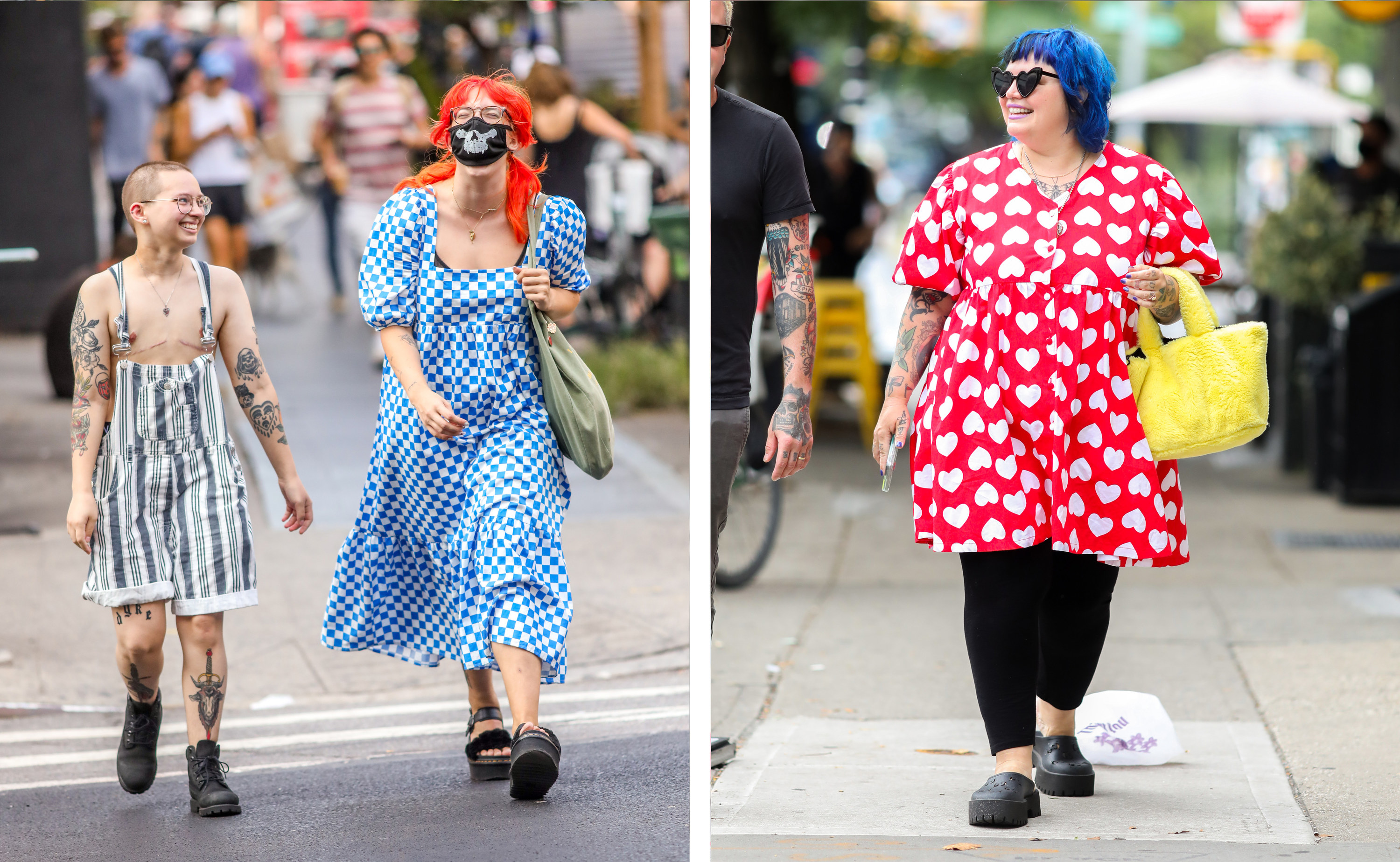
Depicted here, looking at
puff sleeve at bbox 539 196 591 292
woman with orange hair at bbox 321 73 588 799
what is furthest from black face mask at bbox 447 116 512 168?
puff sleeve at bbox 539 196 591 292

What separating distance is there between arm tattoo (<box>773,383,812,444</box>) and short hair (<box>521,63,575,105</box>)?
633 cm

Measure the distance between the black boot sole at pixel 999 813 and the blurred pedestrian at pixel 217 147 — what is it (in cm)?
863

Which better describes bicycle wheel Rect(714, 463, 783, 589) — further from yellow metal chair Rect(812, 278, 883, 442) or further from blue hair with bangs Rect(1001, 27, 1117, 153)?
yellow metal chair Rect(812, 278, 883, 442)

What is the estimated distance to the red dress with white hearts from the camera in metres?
4.05

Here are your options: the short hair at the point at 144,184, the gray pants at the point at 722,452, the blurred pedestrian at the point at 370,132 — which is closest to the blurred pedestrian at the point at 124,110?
the blurred pedestrian at the point at 370,132

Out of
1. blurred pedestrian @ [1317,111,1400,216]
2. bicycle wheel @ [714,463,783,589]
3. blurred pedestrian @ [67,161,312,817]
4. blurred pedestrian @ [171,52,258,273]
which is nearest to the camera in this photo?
blurred pedestrian @ [67,161,312,817]

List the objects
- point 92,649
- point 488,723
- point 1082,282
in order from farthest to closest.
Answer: point 92,649 < point 488,723 < point 1082,282

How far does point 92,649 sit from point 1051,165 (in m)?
4.09

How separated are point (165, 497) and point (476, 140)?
3.88 feet

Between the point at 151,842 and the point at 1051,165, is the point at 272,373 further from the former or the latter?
the point at 1051,165

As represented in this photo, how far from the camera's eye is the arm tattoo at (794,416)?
4.19m

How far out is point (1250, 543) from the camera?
885 cm

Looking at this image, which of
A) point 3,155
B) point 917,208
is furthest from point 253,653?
point 3,155

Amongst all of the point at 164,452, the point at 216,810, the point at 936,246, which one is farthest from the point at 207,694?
the point at 936,246
